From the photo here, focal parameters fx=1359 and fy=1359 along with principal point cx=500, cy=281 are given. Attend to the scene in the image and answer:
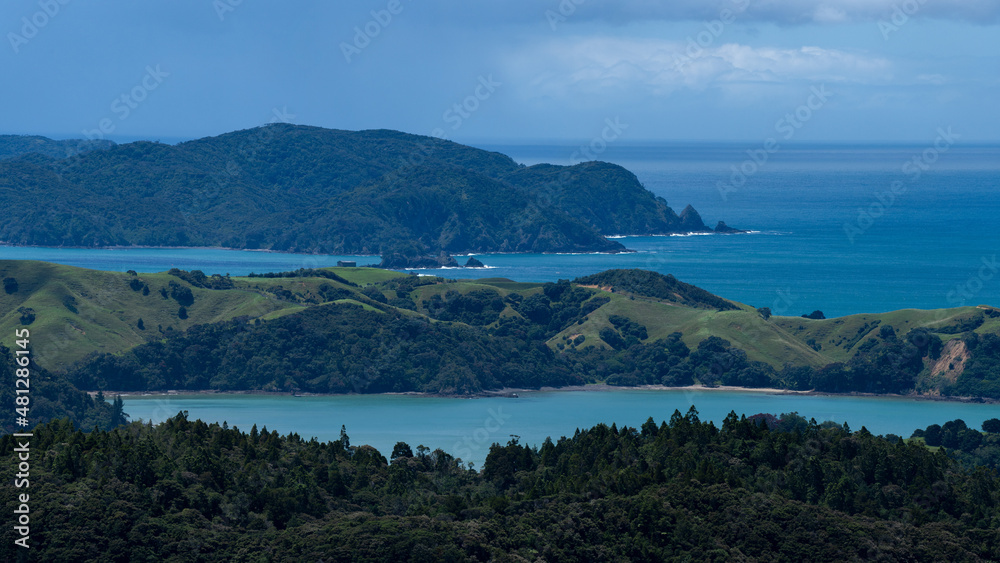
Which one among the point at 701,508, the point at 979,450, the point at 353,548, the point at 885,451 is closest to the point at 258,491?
the point at 353,548

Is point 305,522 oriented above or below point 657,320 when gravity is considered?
below

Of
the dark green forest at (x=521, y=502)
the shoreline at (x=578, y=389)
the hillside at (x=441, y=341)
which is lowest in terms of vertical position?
the dark green forest at (x=521, y=502)

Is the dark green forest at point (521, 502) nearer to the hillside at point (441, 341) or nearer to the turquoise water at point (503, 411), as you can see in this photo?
the turquoise water at point (503, 411)

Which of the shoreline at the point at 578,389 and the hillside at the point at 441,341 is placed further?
the hillside at the point at 441,341

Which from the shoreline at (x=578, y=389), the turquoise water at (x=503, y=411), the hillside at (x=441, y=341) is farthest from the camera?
the hillside at (x=441, y=341)

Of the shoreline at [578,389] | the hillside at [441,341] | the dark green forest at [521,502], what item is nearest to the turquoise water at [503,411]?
the shoreline at [578,389]

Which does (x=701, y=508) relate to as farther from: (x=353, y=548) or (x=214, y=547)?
(x=214, y=547)
